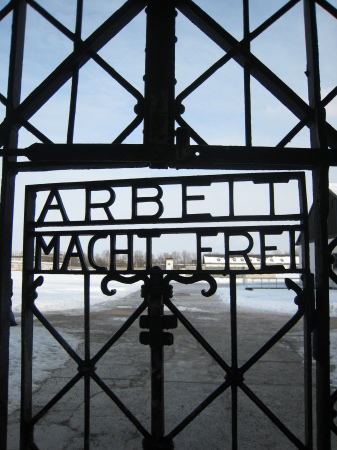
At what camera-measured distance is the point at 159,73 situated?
2.29 metres

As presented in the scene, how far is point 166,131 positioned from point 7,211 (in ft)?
3.89

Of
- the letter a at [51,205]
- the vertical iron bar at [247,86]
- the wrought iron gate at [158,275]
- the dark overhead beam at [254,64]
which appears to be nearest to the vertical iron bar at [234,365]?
the wrought iron gate at [158,275]

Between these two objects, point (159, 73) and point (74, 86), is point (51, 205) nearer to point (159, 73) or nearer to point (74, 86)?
point (74, 86)

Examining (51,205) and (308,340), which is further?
(51,205)

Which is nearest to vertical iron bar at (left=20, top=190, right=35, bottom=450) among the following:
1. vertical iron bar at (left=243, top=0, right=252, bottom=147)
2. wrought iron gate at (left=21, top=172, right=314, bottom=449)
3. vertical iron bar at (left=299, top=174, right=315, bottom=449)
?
wrought iron gate at (left=21, top=172, right=314, bottom=449)

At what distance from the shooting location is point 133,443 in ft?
10.8

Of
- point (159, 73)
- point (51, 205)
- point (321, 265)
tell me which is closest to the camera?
point (321, 265)

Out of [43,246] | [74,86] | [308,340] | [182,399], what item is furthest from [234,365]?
[182,399]

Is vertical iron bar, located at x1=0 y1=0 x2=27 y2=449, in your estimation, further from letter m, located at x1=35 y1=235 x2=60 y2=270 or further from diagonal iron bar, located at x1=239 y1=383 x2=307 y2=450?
diagonal iron bar, located at x1=239 y1=383 x2=307 y2=450

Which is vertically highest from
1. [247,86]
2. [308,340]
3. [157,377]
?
[247,86]

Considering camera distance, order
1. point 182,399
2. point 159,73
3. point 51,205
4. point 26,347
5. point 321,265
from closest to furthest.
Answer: point 321,265 < point 159,73 < point 26,347 < point 51,205 < point 182,399

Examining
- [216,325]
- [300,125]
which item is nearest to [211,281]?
[300,125]

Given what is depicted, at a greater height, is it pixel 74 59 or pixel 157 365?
pixel 74 59

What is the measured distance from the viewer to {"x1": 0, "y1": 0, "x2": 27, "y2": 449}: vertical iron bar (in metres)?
2.32
